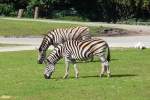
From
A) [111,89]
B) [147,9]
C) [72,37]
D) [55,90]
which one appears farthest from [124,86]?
[147,9]

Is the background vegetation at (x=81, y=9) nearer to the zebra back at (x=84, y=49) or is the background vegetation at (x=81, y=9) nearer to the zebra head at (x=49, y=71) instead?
the zebra back at (x=84, y=49)

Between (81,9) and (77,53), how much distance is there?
160ft

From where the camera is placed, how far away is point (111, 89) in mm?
18984

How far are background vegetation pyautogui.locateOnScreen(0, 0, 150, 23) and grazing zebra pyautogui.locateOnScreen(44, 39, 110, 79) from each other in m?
43.4

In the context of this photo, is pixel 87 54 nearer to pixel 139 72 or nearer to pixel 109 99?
pixel 139 72

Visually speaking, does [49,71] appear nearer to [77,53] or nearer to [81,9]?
[77,53]

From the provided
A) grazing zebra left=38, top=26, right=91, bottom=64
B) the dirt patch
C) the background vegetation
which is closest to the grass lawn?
the dirt patch

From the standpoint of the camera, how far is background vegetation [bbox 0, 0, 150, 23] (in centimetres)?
6781

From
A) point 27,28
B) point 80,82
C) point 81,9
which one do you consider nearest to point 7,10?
point 81,9

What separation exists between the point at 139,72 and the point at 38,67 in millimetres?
5071

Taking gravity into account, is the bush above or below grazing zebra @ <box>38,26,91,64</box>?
below

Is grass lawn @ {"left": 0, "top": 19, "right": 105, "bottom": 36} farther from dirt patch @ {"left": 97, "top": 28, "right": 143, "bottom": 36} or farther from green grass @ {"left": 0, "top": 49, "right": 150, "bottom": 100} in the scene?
green grass @ {"left": 0, "top": 49, "right": 150, "bottom": 100}

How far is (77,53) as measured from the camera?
22328 mm

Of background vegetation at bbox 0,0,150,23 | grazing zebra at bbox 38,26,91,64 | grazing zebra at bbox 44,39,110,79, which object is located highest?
grazing zebra at bbox 44,39,110,79
